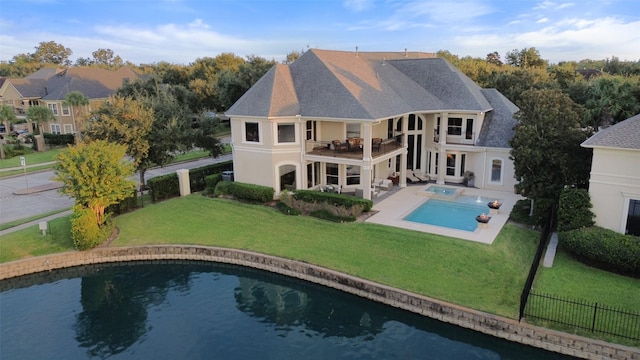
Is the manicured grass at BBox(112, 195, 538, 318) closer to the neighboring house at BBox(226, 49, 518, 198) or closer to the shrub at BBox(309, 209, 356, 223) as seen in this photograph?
the shrub at BBox(309, 209, 356, 223)

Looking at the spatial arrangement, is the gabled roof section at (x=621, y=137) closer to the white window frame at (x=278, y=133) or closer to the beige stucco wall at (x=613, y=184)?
the beige stucco wall at (x=613, y=184)

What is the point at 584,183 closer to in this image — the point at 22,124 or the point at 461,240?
the point at 461,240

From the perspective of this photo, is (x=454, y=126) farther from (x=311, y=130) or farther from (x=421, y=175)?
(x=311, y=130)

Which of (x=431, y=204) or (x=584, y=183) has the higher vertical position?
(x=584, y=183)

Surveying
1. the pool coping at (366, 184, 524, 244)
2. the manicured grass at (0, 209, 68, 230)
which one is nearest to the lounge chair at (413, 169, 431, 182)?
the pool coping at (366, 184, 524, 244)

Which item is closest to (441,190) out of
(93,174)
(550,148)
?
(550,148)

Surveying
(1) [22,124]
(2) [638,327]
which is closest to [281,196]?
(2) [638,327]
